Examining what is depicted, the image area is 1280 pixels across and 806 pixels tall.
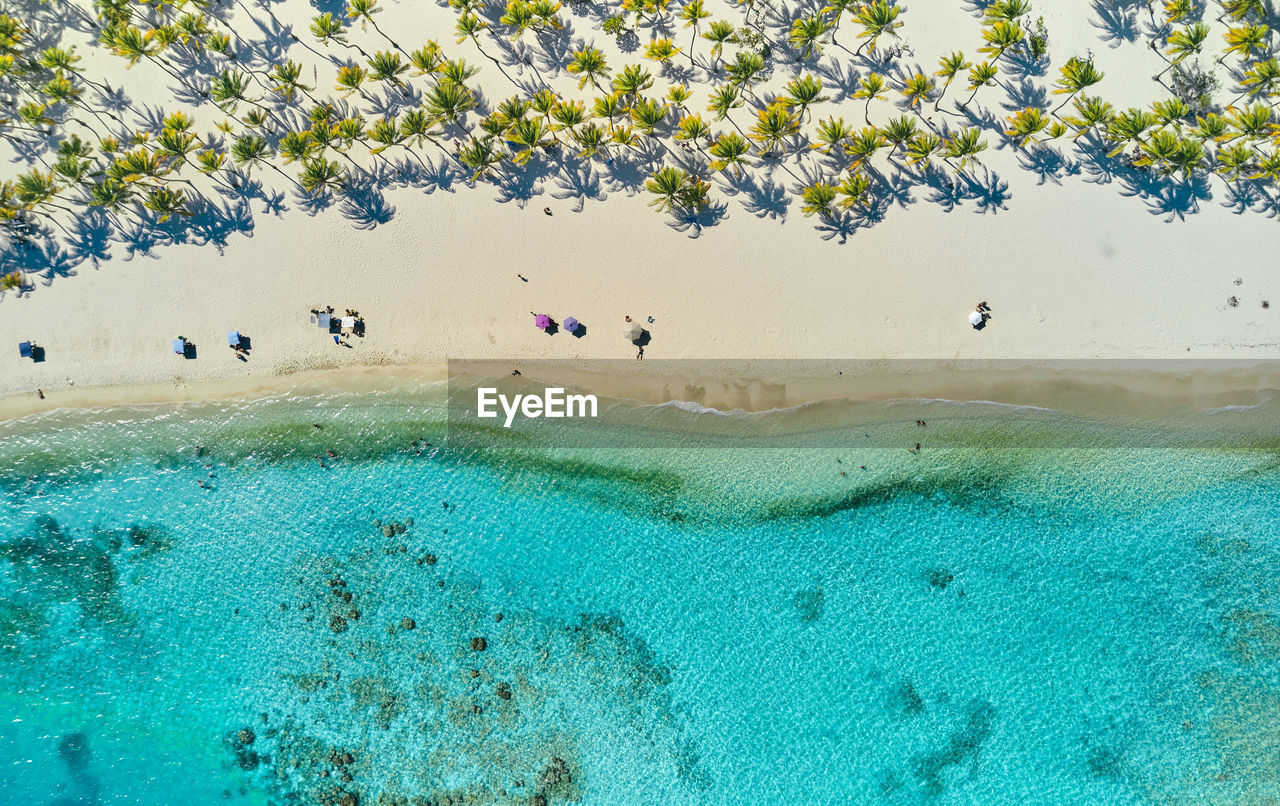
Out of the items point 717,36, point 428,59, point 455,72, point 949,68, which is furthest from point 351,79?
point 949,68

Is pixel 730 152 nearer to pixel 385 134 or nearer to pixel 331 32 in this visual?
pixel 385 134

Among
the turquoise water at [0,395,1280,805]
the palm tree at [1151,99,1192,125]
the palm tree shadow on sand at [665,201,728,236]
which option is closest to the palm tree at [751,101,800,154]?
the palm tree shadow on sand at [665,201,728,236]

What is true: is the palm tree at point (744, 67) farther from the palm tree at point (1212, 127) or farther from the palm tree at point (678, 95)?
the palm tree at point (1212, 127)

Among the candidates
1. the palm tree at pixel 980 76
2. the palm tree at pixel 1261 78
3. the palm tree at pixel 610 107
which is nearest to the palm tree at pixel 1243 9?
the palm tree at pixel 1261 78

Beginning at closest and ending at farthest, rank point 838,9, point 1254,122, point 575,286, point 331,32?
point 1254,122, point 838,9, point 331,32, point 575,286

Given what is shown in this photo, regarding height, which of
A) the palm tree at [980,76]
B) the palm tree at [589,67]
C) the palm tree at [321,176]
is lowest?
the palm tree at [321,176]

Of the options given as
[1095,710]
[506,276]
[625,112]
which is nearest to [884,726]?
[1095,710]
